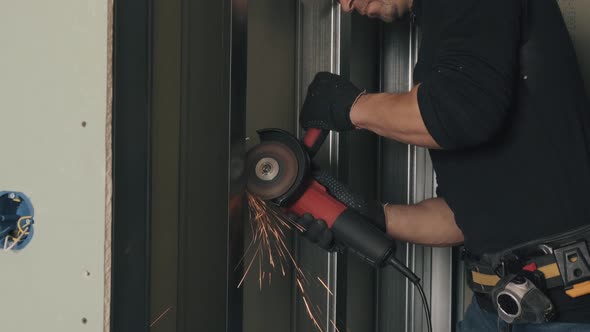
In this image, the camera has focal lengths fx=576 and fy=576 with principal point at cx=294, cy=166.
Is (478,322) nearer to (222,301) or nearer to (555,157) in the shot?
(555,157)

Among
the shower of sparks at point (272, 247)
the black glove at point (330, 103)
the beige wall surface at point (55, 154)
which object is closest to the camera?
the beige wall surface at point (55, 154)

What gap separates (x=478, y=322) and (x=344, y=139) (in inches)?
24.1

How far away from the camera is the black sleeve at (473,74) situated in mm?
1101

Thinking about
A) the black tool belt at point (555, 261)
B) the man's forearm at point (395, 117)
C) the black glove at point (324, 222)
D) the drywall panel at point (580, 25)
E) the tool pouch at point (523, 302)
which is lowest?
the tool pouch at point (523, 302)

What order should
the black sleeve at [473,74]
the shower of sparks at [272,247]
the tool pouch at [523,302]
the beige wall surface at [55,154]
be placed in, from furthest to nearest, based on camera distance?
1. the shower of sparks at [272,247]
2. the tool pouch at [523,302]
3. the black sleeve at [473,74]
4. the beige wall surface at [55,154]

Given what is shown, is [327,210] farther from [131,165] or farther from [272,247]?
[131,165]

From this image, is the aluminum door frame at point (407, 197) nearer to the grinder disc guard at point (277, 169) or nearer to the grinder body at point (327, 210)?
the grinder body at point (327, 210)

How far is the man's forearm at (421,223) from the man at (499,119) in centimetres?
19

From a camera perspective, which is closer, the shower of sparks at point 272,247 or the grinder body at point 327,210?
the grinder body at point 327,210

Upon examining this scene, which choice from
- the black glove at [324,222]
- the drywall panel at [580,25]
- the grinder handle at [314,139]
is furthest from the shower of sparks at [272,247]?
the drywall panel at [580,25]

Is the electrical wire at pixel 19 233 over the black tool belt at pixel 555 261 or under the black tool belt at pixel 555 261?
over

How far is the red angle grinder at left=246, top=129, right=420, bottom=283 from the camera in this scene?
134cm

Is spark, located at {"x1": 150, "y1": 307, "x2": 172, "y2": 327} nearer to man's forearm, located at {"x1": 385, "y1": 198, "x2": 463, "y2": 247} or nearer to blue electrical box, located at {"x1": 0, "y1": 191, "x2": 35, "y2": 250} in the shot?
blue electrical box, located at {"x1": 0, "y1": 191, "x2": 35, "y2": 250}

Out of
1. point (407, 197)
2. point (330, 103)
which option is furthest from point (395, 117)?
point (407, 197)
